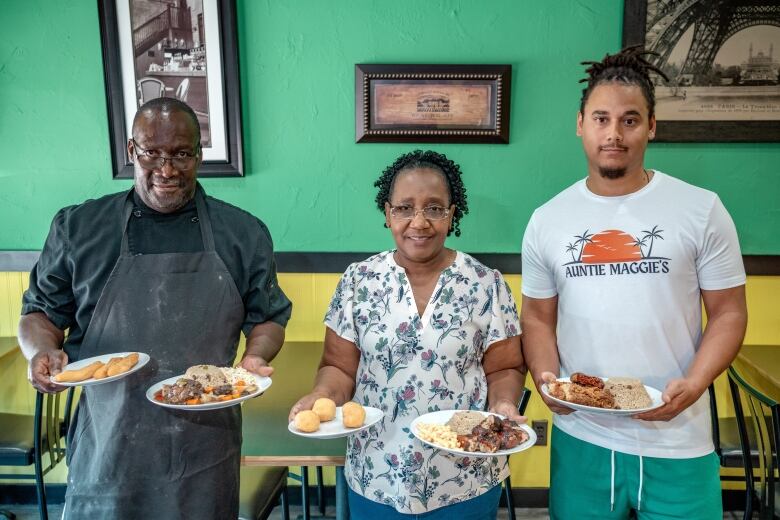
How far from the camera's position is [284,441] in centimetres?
183

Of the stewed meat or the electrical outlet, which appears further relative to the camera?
the electrical outlet

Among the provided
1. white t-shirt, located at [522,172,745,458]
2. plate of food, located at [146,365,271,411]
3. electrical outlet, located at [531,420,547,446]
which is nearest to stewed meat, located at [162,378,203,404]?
plate of food, located at [146,365,271,411]

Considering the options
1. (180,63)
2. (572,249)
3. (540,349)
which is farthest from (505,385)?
(180,63)

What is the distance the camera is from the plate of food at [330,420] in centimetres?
133

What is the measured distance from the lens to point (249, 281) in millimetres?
1594

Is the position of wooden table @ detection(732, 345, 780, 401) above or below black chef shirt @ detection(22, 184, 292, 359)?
below

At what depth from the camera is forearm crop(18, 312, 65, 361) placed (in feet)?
4.70

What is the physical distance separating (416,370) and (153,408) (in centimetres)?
69

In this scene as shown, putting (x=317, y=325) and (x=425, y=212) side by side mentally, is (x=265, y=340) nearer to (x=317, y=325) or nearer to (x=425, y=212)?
→ (x=425, y=212)

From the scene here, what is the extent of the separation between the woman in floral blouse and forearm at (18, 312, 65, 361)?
2.14ft

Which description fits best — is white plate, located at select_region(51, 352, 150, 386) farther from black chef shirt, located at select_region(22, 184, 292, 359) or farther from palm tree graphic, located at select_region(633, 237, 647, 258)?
palm tree graphic, located at select_region(633, 237, 647, 258)

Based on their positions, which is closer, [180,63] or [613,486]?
[613,486]

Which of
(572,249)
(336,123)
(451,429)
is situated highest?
(336,123)

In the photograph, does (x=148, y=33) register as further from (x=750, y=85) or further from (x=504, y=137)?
(x=750, y=85)
